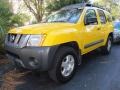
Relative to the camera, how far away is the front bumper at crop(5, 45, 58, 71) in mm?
4504

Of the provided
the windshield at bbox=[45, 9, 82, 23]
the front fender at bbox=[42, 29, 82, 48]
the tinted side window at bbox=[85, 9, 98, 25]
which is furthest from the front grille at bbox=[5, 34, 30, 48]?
the tinted side window at bbox=[85, 9, 98, 25]

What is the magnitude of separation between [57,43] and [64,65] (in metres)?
0.67

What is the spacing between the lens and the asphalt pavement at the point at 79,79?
16.1 feet

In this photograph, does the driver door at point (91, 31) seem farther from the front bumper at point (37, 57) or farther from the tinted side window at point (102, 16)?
the front bumper at point (37, 57)

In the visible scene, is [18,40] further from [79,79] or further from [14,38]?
[79,79]

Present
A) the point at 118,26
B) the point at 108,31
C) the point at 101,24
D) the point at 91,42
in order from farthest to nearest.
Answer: the point at 118,26
the point at 108,31
the point at 101,24
the point at 91,42

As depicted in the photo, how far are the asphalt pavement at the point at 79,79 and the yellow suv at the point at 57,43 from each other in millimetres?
273

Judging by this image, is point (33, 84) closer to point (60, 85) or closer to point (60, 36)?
point (60, 85)

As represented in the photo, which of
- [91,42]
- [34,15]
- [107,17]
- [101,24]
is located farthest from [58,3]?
[91,42]

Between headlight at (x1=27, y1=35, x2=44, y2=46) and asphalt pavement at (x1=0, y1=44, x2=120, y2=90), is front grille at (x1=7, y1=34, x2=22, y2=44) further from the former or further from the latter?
asphalt pavement at (x1=0, y1=44, x2=120, y2=90)

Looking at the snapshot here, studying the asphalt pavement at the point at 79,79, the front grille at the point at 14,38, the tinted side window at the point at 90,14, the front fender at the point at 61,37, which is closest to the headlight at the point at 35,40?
the front fender at the point at 61,37

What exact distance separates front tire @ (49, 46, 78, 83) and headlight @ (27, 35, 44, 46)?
0.49 meters

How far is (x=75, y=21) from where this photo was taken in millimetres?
5637

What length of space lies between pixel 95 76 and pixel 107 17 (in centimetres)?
317
